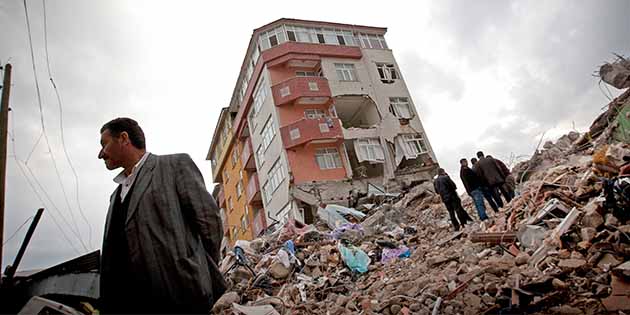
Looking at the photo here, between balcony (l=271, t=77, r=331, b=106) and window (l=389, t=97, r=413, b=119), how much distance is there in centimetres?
491

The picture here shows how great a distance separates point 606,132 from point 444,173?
5312mm

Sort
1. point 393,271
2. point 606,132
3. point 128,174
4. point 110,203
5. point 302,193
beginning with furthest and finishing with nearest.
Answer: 1. point 302,193
2. point 606,132
3. point 393,271
4. point 128,174
5. point 110,203

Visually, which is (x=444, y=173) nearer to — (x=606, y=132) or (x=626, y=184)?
(x=626, y=184)

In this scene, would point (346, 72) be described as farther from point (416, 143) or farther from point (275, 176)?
point (275, 176)

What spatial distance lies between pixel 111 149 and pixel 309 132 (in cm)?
2034

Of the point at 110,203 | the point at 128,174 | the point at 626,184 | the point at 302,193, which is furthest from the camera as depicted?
the point at 302,193

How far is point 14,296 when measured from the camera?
6461mm

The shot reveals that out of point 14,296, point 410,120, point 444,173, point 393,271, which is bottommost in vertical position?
point 393,271

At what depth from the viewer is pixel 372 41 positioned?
94.9 feet

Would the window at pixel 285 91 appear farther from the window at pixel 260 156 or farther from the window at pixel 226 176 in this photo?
the window at pixel 226 176

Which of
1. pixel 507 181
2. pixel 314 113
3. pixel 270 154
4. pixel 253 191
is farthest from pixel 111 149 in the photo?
pixel 253 191

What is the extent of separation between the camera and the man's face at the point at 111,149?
223 centimetres

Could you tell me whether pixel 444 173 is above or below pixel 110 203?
above

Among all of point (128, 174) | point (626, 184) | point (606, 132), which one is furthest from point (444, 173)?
point (128, 174)
